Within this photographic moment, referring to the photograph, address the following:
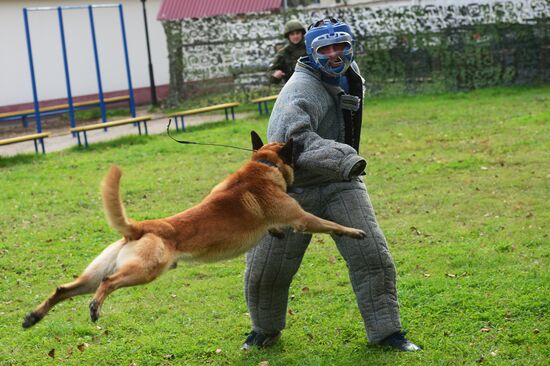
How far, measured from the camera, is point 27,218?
1040cm

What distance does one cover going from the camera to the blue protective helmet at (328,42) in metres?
5.23

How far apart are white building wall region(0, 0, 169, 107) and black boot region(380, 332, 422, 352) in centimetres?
1810

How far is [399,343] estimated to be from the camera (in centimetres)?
559

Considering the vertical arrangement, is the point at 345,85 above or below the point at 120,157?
above

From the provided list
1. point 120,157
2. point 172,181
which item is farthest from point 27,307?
point 120,157

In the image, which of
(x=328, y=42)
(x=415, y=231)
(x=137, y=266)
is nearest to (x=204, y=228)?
(x=137, y=266)

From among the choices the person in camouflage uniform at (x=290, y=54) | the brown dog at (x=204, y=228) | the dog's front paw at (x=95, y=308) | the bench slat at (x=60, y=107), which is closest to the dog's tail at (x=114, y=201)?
the brown dog at (x=204, y=228)

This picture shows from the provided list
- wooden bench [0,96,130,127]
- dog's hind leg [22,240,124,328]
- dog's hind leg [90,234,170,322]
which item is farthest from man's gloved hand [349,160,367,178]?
wooden bench [0,96,130,127]

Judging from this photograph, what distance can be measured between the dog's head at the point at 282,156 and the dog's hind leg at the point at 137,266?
2.84 ft

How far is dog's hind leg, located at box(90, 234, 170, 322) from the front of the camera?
14.2 ft

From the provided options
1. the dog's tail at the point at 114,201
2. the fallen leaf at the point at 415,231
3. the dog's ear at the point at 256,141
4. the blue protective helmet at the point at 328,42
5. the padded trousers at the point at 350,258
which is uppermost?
the blue protective helmet at the point at 328,42

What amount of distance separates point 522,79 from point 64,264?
45.1ft

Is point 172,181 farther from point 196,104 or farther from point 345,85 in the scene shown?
point 196,104

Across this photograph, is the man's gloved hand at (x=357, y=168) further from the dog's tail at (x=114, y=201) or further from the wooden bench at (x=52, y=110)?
the wooden bench at (x=52, y=110)
